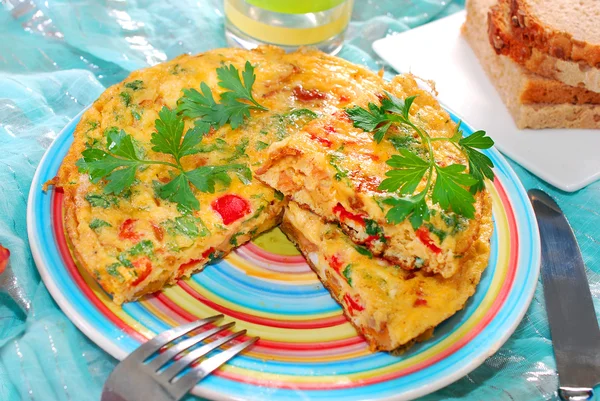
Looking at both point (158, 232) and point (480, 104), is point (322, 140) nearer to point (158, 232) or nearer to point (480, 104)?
point (158, 232)

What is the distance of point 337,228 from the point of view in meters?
3.42

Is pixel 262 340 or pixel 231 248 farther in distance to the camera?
pixel 231 248

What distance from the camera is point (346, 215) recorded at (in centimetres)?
330

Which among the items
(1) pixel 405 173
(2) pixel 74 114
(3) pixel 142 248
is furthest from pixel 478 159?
(2) pixel 74 114

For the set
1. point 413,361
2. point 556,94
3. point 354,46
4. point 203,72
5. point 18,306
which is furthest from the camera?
point 354,46

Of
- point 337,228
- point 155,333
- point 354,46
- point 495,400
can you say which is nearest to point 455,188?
point 337,228

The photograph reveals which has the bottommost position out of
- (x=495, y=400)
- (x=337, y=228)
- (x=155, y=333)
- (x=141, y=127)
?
(x=495, y=400)

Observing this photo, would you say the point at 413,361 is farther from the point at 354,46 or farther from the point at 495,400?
the point at 354,46

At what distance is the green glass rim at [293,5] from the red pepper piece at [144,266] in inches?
110

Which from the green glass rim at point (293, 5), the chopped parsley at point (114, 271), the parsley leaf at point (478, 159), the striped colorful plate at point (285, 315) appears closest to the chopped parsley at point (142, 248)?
the chopped parsley at point (114, 271)

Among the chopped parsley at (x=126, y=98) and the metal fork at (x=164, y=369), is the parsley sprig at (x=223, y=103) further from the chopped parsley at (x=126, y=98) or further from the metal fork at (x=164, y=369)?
the metal fork at (x=164, y=369)

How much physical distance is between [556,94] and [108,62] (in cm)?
359

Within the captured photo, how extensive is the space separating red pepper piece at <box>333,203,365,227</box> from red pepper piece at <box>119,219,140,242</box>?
1018mm

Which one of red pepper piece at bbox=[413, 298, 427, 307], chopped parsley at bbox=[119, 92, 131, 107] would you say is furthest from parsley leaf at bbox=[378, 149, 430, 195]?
chopped parsley at bbox=[119, 92, 131, 107]
